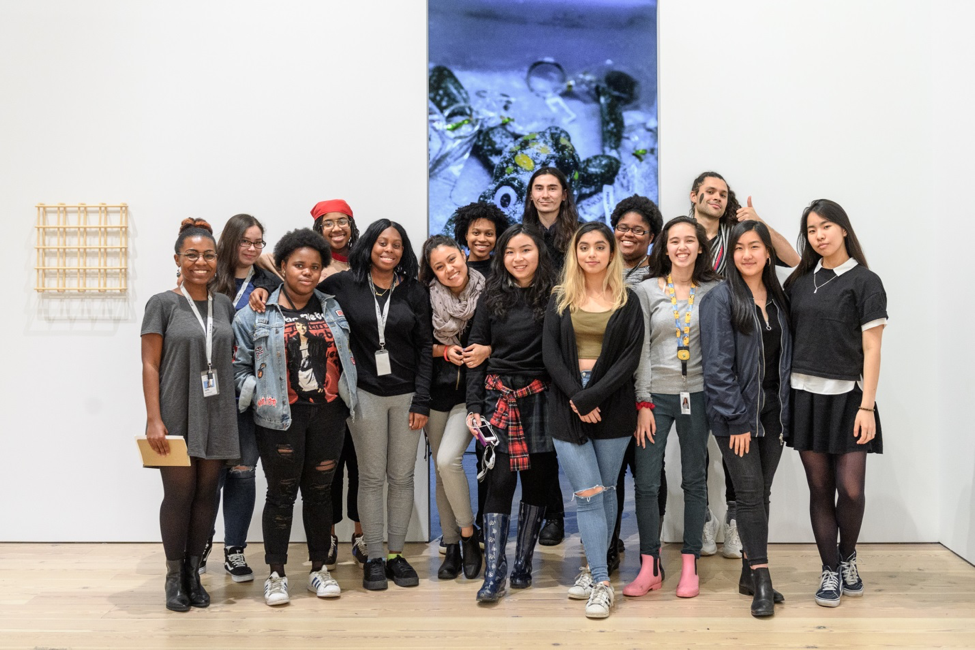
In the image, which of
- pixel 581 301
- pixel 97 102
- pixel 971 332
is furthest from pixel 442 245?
pixel 971 332

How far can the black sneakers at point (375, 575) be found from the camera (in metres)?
3.47

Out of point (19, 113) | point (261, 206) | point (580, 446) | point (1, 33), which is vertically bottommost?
point (580, 446)

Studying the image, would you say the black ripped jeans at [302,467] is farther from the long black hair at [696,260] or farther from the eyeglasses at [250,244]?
the long black hair at [696,260]

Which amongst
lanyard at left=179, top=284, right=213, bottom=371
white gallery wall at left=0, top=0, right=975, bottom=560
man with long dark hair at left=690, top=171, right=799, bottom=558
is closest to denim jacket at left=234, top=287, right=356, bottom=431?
lanyard at left=179, top=284, right=213, bottom=371

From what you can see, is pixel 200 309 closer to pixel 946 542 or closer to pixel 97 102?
pixel 97 102

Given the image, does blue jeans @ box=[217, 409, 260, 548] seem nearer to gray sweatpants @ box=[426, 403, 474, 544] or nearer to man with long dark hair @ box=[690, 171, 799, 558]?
gray sweatpants @ box=[426, 403, 474, 544]

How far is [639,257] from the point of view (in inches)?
148

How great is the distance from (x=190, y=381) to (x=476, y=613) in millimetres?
1499

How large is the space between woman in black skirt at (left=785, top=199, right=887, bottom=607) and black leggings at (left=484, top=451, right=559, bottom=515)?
1.06m

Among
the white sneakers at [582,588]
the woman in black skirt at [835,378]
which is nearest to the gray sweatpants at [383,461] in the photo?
the white sneakers at [582,588]

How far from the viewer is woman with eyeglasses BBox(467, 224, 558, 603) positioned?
327 cm

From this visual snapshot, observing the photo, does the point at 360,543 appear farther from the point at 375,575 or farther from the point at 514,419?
the point at 514,419

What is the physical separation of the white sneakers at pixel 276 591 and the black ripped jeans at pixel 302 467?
7 cm

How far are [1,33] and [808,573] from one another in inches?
199
